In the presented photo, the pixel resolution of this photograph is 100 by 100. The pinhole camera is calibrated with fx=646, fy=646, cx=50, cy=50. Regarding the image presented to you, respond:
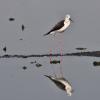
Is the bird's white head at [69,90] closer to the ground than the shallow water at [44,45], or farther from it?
closer to the ground

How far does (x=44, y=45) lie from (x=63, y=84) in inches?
184

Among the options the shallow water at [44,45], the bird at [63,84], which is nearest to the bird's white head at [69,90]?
the bird at [63,84]

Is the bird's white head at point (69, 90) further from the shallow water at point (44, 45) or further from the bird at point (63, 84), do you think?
the shallow water at point (44, 45)

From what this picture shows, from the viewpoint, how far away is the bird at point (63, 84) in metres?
16.9

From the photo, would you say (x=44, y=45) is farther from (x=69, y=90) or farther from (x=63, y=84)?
(x=69, y=90)

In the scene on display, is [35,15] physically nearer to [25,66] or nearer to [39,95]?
[25,66]

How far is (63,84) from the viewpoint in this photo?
17469 millimetres

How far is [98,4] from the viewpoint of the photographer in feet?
87.2

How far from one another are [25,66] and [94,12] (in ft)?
21.9

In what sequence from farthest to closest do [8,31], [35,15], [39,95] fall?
1. [35,15]
2. [8,31]
3. [39,95]

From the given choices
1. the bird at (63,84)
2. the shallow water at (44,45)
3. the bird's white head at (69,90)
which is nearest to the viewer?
the bird's white head at (69,90)

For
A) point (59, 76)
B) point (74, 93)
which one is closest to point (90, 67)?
point (59, 76)

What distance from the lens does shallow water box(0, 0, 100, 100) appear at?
671 inches

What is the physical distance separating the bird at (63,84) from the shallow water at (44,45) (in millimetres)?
132
